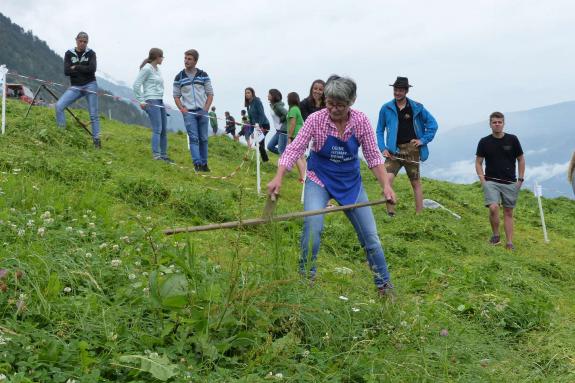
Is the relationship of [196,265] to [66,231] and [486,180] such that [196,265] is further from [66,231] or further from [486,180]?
[486,180]

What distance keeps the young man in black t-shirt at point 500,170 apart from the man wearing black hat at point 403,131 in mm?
887

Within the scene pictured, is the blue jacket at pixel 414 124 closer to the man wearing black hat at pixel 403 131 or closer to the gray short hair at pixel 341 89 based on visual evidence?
the man wearing black hat at pixel 403 131

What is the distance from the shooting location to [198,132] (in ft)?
35.7

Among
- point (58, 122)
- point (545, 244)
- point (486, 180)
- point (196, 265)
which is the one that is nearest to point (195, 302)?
point (196, 265)

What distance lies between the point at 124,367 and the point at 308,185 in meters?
2.51

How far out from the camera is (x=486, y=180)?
9.94 meters

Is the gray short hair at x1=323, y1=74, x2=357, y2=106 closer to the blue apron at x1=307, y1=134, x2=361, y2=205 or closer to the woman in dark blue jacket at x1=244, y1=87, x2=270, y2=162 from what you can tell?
the blue apron at x1=307, y1=134, x2=361, y2=205

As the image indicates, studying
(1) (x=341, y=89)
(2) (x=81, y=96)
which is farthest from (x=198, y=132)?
(1) (x=341, y=89)

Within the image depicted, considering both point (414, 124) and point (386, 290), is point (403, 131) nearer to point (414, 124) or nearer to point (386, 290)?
point (414, 124)

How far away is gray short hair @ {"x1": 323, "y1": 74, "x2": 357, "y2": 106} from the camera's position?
16.0 feet

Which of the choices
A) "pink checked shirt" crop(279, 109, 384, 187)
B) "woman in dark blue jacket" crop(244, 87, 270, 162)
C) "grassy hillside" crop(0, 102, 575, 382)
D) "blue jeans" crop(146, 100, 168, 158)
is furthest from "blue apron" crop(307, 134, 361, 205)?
"woman in dark blue jacket" crop(244, 87, 270, 162)

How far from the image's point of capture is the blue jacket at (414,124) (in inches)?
381

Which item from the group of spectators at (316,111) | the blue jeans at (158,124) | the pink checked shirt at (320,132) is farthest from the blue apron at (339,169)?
the blue jeans at (158,124)

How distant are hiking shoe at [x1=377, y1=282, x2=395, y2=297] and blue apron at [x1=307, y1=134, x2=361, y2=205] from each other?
765 mm
